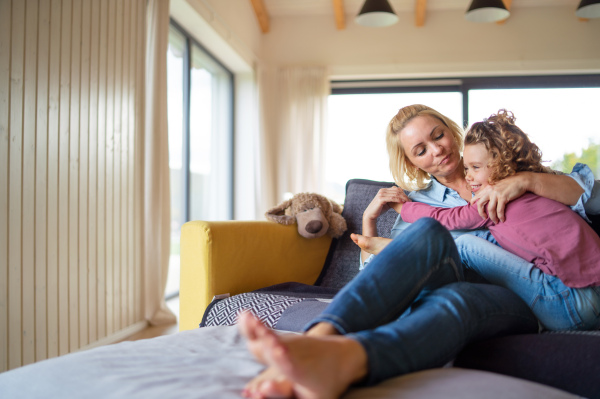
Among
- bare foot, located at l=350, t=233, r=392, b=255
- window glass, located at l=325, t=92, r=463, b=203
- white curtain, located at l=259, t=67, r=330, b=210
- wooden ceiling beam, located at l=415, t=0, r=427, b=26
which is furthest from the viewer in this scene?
window glass, located at l=325, t=92, r=463, b=203

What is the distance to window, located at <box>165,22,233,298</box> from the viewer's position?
11.9 ft

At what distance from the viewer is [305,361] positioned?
66cm

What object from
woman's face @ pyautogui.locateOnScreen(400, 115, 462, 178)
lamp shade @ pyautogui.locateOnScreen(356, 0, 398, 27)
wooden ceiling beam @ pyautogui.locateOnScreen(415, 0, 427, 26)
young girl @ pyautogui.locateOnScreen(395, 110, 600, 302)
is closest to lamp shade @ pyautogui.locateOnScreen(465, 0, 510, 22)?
lamp shade @ pyautogui.locateOnScreen(356, 0, 398, 27)

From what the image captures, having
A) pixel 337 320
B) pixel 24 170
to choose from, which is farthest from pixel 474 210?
pixel 24 170

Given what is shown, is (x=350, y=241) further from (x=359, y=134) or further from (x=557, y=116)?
(x=557, y=116)

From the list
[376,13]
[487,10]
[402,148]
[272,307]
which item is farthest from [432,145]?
[487,10]

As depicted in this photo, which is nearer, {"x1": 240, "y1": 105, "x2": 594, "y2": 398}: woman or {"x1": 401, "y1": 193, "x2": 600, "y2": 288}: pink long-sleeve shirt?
{"x1": 240, "y1": 105, "x2": 594, "y2": 398}: woman

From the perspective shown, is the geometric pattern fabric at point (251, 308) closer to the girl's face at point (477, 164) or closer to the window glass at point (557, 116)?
the girl's face at point (477, 164)

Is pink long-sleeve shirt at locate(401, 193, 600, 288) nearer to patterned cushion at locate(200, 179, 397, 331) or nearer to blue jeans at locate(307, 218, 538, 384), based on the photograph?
blue jeans at locate(307, 218, 538, 384)

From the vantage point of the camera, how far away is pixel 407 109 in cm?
165

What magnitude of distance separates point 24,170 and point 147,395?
1456mm

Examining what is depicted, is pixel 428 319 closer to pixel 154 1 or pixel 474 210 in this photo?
pixel 474 210

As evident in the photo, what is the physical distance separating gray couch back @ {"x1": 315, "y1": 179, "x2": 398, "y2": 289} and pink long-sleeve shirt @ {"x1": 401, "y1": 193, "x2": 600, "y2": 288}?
0.64 meters

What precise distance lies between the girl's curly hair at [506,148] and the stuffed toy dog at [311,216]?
687mm
